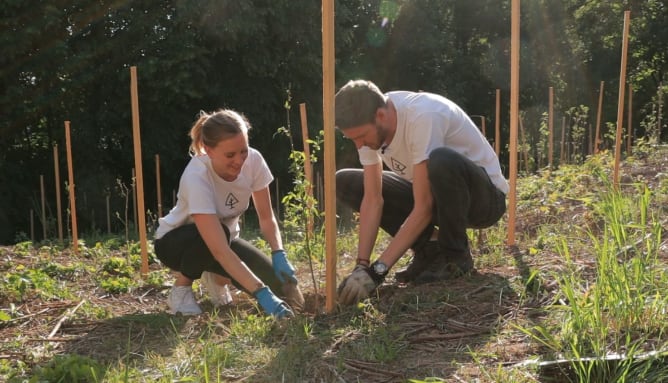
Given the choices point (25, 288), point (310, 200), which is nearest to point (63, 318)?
point (25, 288)

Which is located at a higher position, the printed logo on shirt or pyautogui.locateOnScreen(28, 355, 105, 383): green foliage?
the printed logo on shirt

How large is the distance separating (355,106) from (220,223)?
32.6 inches

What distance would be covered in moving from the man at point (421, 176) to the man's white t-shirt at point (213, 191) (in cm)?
56

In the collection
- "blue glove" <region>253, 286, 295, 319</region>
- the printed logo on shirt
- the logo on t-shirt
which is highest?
the printed logo on shirt

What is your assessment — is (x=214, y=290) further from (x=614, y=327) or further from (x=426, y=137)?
(x=614, y=327)

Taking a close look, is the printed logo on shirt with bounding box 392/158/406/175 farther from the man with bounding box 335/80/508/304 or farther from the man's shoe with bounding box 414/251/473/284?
the man's shoe with bounding box 414/251/473/284

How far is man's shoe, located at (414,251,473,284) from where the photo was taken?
2.96 meters

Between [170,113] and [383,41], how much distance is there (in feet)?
20.0

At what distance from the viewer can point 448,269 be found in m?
3.01

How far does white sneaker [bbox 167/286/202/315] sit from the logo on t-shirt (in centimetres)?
45

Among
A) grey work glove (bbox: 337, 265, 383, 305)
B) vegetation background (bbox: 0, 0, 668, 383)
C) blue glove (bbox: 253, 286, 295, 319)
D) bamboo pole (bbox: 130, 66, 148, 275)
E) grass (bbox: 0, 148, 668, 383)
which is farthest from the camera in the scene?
bamboo pole (bbox: 130, 66, 148, 275)

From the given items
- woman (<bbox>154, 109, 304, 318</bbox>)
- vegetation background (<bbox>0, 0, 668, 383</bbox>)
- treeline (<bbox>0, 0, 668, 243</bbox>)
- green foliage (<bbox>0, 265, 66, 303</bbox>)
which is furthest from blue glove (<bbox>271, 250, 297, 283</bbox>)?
treeline (<bbox>0, 0, 668, 243</bbox>)

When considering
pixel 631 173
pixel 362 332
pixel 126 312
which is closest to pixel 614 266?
pixel 362 332

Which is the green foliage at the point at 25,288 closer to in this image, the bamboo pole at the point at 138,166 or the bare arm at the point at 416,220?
the bamboo pole at the point at 138,166
